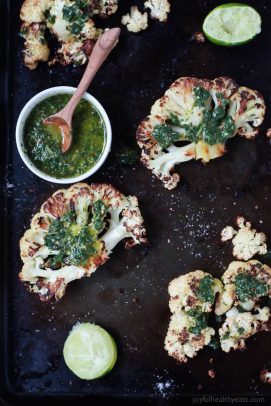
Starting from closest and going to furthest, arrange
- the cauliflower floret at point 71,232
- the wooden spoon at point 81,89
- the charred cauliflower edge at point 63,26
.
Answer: the wooden spoon at point 81,89 → the cauliflower floret at point 71,232 → the charred cauliflower edge at point 63,26

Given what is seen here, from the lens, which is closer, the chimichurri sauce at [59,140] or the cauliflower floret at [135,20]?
the chimichurri sauce at [59,140]

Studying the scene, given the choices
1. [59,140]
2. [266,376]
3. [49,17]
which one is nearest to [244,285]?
[266,376]

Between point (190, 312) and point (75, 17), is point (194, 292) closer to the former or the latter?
point (190, 312)

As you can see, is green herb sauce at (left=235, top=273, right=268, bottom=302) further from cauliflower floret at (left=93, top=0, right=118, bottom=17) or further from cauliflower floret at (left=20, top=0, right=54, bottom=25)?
cauliflower floret at (left=20, top=0, right=54, bottom=25)

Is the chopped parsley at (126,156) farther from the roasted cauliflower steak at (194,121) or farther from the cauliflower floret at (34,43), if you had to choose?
the cauliflower floret at (34,43)

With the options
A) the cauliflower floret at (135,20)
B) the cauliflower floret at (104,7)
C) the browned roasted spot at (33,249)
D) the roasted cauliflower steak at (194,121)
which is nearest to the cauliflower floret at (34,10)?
the cauliflower floret at (104,7)

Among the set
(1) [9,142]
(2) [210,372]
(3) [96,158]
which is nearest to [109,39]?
(3) [96,158]

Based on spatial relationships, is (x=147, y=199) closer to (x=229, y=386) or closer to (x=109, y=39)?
(x=109, y=39)
